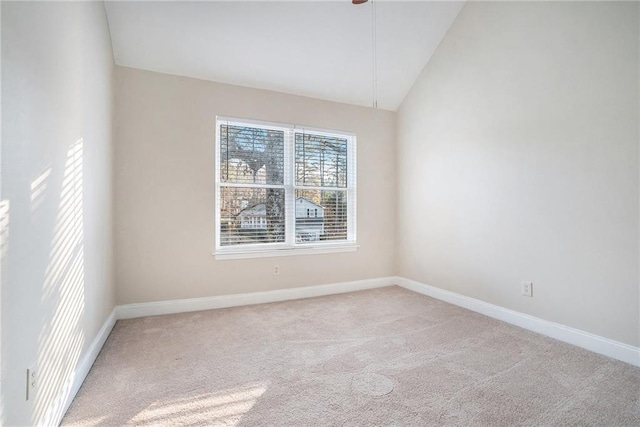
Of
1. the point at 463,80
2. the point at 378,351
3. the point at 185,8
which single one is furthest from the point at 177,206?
the point at 463,80

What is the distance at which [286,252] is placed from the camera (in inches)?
152

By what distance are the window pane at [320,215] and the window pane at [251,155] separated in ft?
1.39

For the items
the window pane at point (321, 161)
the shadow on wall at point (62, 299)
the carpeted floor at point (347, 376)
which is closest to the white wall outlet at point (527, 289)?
the carpeted floor at point (347, 376)

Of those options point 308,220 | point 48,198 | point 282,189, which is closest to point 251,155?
point 282,189

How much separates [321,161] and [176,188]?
1760 mm

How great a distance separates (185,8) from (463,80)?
2.85m

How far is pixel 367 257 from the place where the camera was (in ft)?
14.4

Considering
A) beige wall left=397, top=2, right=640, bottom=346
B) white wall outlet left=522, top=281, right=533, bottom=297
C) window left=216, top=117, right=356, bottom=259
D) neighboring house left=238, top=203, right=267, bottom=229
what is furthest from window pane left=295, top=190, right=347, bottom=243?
white wall outlet left=522, top=281, right=533, bottom=297

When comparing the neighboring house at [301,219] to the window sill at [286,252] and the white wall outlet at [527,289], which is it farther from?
the white wall outlet at [527,289]

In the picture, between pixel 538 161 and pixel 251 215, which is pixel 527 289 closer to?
pixel 538 161

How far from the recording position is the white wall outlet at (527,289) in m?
2.86

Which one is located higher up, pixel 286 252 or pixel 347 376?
pixel 286 252

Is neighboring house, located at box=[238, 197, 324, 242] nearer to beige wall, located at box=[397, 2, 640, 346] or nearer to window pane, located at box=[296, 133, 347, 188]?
window pane, located at box=[296, 133, 347, 188]

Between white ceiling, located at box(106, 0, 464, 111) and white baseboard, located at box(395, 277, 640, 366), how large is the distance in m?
2.75
